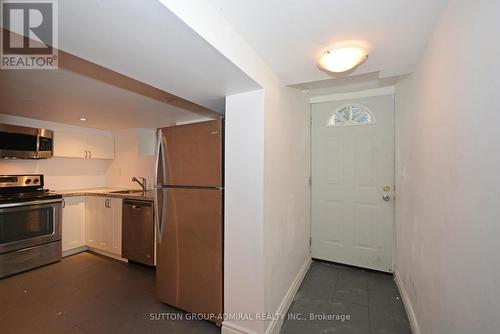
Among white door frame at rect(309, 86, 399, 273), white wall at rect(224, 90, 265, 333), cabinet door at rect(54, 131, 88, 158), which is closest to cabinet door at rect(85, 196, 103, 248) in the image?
cabinet door at rect(54, 131, 88, 158)

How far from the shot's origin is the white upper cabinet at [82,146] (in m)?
3.30

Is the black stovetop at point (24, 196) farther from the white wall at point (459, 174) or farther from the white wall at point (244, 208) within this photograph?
the white wall at point (459, 174)

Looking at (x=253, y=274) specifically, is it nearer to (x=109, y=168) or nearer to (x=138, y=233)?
(x=138, y=233)

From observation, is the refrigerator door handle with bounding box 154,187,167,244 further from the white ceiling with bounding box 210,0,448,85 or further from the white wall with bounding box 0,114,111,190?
the white wall with bounding box 0,114,111,190

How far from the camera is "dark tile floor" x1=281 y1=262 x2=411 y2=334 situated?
173cm

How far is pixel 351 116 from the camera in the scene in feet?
8.81

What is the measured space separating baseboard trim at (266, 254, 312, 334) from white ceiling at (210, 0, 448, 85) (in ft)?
6.67

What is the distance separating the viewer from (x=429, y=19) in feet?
3.65

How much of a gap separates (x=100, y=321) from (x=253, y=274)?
1.47 meters

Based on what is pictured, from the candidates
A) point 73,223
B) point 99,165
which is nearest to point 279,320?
point 73,223

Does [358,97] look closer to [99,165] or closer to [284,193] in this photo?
[284,193]

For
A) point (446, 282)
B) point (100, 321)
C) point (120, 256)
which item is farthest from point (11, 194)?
point (446, 282)
